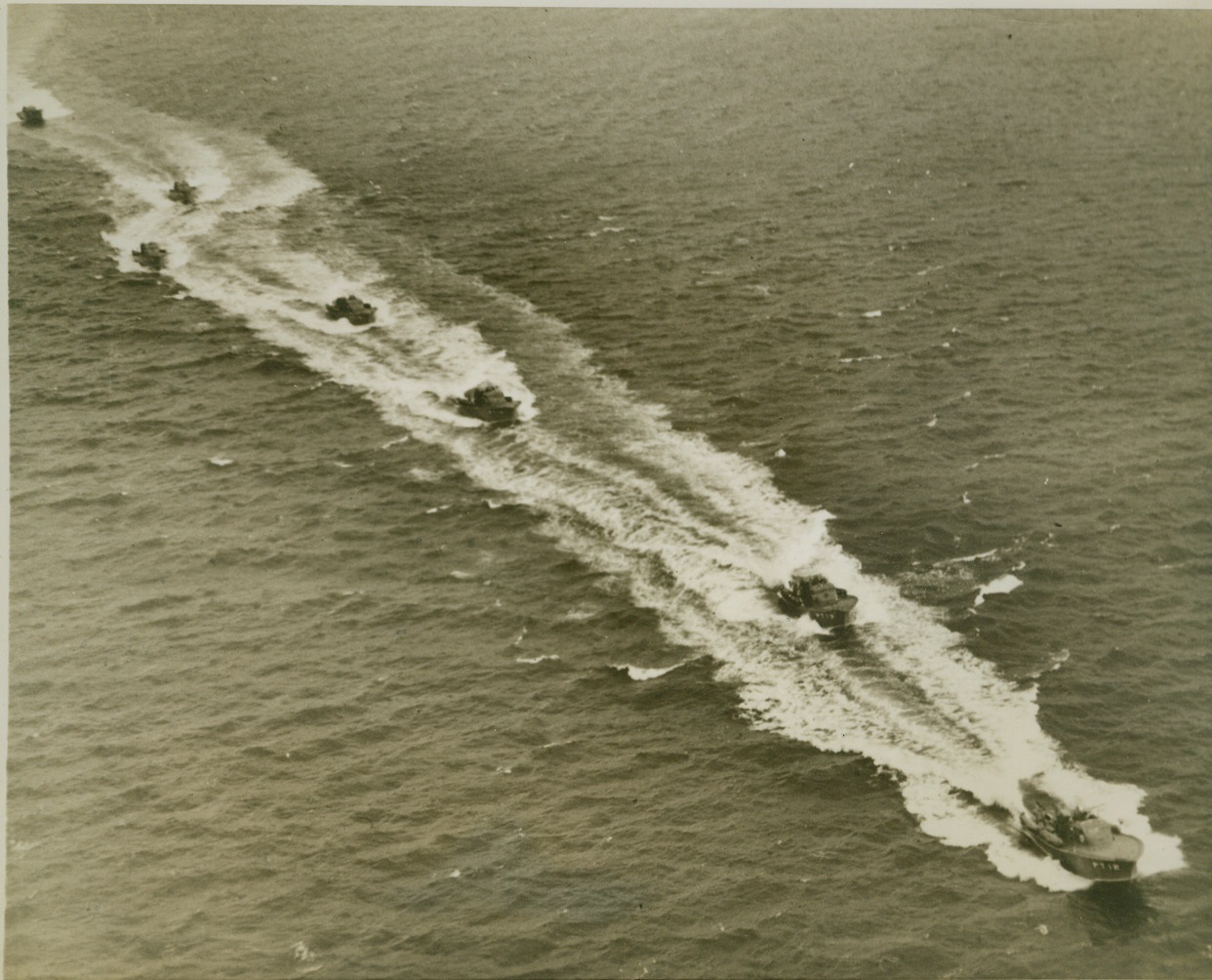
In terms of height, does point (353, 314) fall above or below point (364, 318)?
above

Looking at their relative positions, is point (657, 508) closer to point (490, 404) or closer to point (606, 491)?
point (606, 491)

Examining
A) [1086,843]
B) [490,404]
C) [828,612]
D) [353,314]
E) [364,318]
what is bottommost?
[1086,843]

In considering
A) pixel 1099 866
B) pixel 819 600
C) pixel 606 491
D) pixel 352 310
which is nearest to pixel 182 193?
pixel 352 310

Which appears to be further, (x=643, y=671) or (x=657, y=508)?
(x=657, y=508)

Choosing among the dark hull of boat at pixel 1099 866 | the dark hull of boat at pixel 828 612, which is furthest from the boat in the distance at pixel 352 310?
the dark hull of boat at pixel 1099 866

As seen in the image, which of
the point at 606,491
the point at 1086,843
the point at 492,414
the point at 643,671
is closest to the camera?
the point at 1086,843

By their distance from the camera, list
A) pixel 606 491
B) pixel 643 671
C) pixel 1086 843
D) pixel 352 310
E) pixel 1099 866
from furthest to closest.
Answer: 1. pixel 352 310
2. pixel 606 491
3. pixel 643 671
4. pixel 1086 843
5. pixel 1099 866

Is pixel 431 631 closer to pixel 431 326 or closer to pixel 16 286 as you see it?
pixel 431 326
